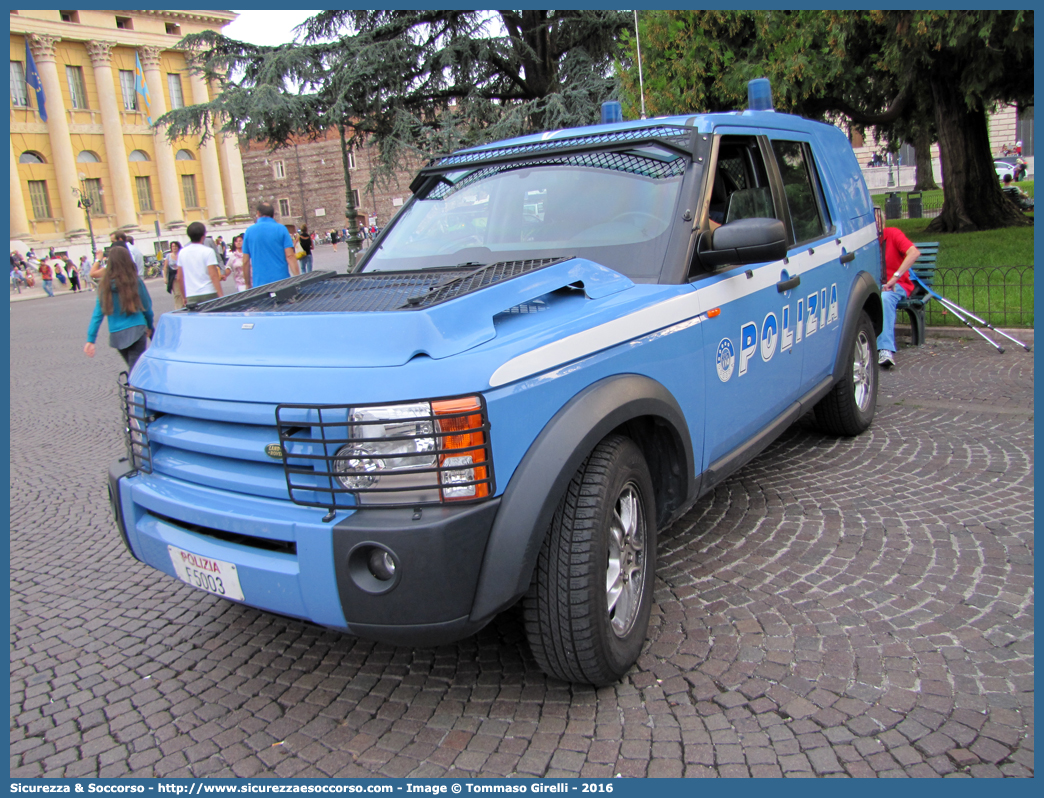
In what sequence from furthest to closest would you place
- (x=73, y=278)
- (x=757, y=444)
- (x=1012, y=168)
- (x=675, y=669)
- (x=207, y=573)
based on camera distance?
(x=1012, y=168), (x=73, y=278), (x=757, y=444), (x=675, y=669), (x=207, y=573)

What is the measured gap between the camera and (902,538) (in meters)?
3.97

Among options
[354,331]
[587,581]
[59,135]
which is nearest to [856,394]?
[587,581]

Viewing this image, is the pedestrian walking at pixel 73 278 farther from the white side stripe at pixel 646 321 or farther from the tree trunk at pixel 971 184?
the white side stripe at pixel 646 321

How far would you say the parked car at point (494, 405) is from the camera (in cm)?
234

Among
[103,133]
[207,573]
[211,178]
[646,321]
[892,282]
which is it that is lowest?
[207,573]

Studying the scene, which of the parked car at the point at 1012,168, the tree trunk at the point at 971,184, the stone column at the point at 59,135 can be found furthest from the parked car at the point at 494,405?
the stone column at the point at 59,135

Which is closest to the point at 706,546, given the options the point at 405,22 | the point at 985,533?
the point at 985,533

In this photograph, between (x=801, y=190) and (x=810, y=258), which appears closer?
(x=810, y=258)

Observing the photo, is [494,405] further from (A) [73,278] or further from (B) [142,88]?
(B) [142,88]

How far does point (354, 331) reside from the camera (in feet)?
8.29

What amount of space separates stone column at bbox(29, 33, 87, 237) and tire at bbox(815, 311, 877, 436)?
6201 centimetres

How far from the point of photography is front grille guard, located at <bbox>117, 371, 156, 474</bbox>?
296 centimetres

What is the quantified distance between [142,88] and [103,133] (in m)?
6.76

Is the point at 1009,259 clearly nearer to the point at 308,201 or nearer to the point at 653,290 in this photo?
the point at 653,290
